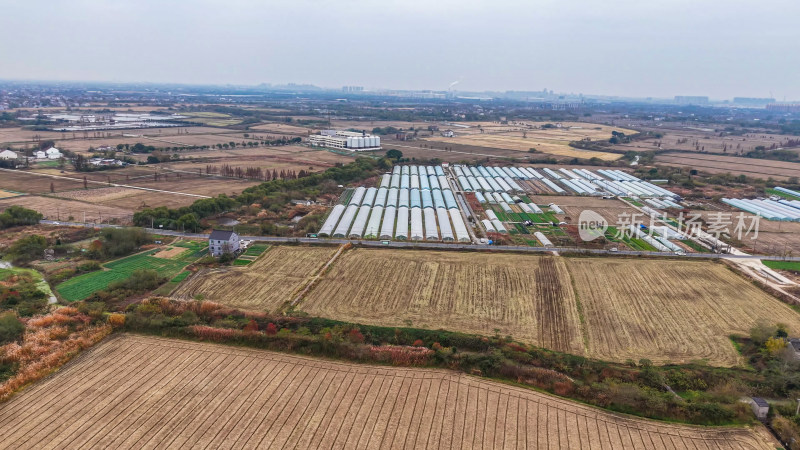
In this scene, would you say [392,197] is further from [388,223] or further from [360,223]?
[360,223]

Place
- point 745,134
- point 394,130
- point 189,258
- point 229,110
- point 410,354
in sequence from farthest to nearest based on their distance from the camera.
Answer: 1. point 229,110
2. point 745,134
3. point 394,130
4. point 189,258
5. point 410,354

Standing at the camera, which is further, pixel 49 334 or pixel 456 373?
pixel 49 334

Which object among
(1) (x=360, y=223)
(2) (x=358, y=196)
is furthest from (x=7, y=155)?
(1) (x=360, y=223)

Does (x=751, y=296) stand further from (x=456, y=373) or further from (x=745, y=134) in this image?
(x=745, y=134)

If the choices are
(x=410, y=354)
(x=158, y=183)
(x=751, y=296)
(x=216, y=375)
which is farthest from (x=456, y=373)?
(x=158, y=183)

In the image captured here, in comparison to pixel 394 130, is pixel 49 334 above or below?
below
